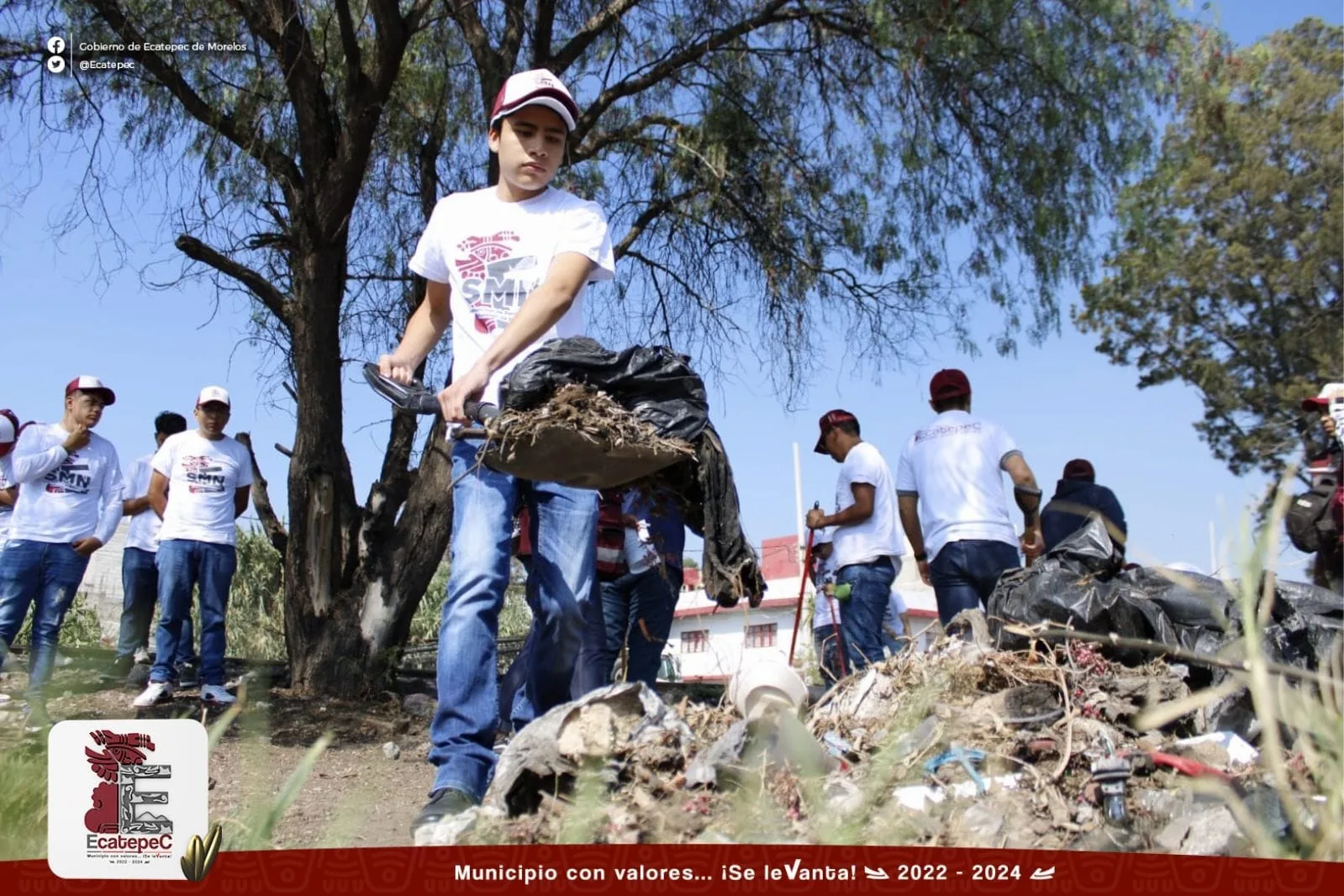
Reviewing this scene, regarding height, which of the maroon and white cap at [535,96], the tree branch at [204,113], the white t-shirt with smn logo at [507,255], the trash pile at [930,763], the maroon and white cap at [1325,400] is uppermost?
the tree branch at [204,113]

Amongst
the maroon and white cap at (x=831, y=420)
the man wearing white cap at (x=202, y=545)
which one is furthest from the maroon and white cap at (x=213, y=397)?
the maroon and white cap at (x=831, y=420)

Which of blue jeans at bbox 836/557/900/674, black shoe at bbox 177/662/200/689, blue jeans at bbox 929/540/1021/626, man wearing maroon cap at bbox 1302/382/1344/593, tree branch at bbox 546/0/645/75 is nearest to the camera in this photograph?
man wearing maroon cap at bbox 1302/382/1344/593

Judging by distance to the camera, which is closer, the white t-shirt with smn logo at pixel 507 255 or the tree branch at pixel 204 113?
the white t-shirt with smn logo at pixel 507 255

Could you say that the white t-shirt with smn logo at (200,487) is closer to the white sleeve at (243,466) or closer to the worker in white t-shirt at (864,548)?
the white sleeve at (243,466)

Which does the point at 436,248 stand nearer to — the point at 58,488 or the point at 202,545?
the point at 202,545

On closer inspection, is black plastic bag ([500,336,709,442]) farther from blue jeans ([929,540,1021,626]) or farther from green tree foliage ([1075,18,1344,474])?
green tree foliage ([1075,18,1344,474])

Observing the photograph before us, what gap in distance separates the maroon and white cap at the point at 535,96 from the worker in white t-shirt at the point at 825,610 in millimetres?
3071

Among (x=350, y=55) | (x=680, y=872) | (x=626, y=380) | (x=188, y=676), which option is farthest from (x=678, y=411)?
(x=188, y=676)

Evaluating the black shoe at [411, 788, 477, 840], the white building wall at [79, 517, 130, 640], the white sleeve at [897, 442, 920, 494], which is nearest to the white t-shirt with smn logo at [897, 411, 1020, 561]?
the white sleeve at [897, 442, 920, 494]

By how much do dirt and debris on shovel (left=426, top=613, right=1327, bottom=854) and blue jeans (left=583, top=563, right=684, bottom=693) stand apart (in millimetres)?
1573

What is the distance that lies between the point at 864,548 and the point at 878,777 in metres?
3.83

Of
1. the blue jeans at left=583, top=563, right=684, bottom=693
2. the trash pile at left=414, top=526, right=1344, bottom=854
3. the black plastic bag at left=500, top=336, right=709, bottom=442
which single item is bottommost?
the trash pile at left=414, top=526, right=1344, bottom=854

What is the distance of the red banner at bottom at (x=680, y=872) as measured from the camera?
1.76 m

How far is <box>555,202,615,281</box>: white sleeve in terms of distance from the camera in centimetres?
294
